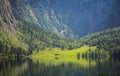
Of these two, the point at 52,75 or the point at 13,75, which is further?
the point at 52,75

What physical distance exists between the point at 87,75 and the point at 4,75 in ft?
124

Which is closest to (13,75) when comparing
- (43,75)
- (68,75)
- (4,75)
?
(4,75)

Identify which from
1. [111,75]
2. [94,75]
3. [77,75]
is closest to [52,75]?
[77,75]

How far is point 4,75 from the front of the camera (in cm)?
11550

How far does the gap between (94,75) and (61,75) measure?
16815 mm

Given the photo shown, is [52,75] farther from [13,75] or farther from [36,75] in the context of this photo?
[13,75]

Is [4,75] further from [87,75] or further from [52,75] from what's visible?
[87,75]

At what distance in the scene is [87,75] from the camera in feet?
401

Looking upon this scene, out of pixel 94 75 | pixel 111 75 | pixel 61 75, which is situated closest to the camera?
pixel 111 75

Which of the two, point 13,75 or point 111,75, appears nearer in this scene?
point 111,75

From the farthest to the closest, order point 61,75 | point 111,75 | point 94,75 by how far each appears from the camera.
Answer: point 61,75 → point 94,75 → point 111,75

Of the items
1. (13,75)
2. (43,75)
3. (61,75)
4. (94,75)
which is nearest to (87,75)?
(94,75)

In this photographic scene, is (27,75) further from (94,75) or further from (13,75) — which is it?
(94,75)

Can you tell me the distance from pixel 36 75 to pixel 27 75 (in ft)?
15.1
